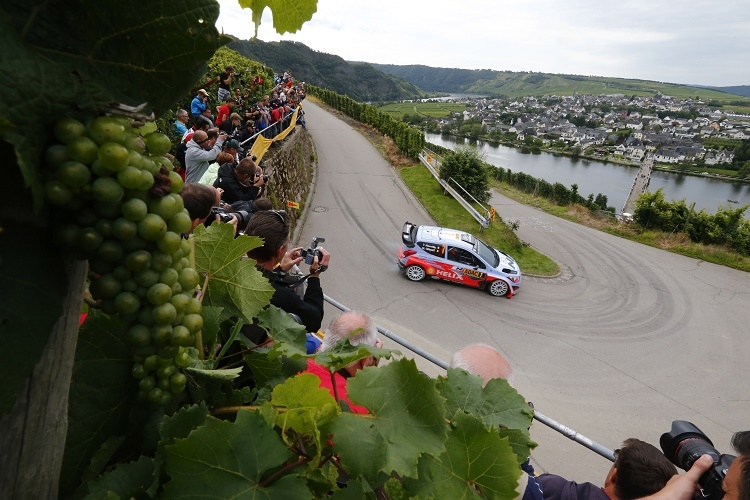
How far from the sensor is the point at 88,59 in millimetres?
670

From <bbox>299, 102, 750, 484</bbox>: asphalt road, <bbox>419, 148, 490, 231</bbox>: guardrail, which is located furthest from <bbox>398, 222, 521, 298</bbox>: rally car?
<bbox>419, 148, 490, 231</bbox>: guardrail

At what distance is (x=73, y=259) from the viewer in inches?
28.4

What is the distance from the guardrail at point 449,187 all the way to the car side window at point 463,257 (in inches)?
228

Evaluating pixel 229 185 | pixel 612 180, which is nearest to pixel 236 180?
pixel 229 185

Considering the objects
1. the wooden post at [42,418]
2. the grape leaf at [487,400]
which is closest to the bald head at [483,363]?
the grape leaf at [487,400]

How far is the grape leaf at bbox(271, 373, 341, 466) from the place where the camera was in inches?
44.3

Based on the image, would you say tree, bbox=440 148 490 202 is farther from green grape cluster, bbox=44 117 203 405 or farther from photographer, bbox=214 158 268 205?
green grape cluster, bbox=44 117 203 405

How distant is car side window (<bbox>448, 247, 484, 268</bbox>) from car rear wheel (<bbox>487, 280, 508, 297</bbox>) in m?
0.68

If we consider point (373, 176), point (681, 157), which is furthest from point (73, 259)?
point (681, 157)

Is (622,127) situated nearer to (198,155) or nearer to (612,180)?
(612,180)

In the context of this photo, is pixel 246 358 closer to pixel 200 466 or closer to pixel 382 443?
pixel 200 466

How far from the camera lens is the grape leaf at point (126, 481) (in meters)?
0.91

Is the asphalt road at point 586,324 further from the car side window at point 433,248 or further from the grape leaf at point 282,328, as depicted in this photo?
the grape leaf at point 282,328

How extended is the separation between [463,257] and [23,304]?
1253 centimetres
